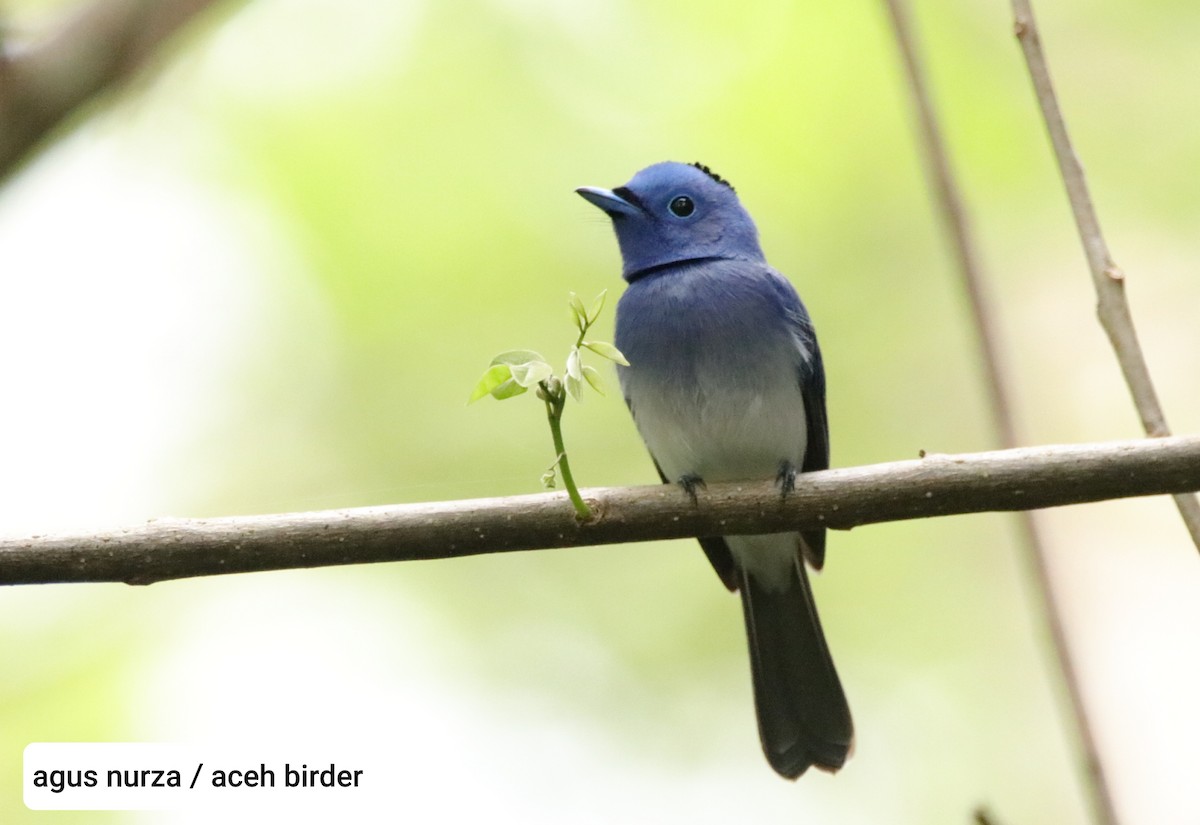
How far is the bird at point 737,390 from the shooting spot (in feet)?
15.3

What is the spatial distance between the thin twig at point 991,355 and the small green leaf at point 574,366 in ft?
3.73

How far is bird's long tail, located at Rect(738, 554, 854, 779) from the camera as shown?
494 centimetres

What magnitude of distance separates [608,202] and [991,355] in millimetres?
2149

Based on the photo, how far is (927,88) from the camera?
11.7 ft

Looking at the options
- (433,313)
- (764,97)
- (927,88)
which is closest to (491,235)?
(433,313)

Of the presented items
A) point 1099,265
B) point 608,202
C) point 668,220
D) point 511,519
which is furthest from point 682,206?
point 511,519

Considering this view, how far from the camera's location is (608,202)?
504cm

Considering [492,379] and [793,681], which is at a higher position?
[492,379]

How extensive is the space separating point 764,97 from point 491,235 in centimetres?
201

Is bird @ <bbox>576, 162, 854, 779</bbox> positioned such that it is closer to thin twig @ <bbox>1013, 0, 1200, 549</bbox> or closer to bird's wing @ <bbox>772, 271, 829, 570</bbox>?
bird's wing @ <bbox>772, 271, 829, 570</bbox>

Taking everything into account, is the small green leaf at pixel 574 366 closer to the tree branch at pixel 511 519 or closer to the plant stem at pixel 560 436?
the plant stem at pixel 560 436

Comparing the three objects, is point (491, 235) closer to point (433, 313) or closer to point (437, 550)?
point (433, 313)

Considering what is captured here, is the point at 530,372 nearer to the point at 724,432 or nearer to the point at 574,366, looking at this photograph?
the point at 574,366

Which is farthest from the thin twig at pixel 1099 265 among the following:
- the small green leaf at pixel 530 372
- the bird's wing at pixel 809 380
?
the bird's wing at pixel 809 380
